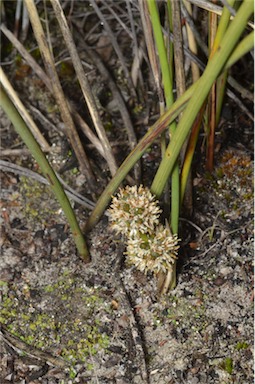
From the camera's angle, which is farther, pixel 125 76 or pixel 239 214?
pixel 125 76

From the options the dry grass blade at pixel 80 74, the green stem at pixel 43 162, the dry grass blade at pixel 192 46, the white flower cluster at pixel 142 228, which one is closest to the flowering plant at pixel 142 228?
Result: the white flower cluster at pixel 142 228

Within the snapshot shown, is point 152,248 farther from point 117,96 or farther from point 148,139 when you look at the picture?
point 117,96

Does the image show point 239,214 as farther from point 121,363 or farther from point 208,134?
point 121,363

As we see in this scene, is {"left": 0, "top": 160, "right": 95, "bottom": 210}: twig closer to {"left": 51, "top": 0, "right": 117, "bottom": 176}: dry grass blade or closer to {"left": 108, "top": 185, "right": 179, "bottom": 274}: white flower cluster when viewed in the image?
{"left": 51, "top": 0, "right": 117, "bottom": 176}: dry grass blade

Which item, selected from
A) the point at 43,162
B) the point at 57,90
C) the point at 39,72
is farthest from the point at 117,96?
the point at 43,162

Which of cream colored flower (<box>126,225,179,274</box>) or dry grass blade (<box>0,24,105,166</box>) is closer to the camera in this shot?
cream colored flower (<box>126,225,179,274</box>)

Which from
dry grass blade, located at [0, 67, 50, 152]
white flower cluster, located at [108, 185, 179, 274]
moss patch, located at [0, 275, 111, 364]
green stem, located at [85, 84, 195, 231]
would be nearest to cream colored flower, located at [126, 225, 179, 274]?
white flower cluster, located at [108, 185, 179, 274]

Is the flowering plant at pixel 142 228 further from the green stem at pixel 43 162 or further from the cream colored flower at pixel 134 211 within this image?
the green stem at pixel 43 162

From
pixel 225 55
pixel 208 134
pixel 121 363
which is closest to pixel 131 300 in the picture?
pixel 121 363
